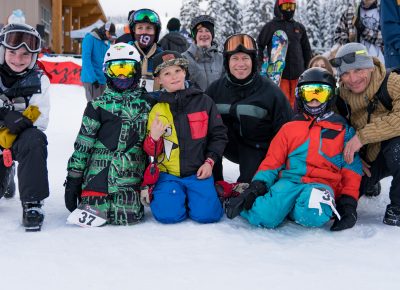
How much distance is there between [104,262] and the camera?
256cm

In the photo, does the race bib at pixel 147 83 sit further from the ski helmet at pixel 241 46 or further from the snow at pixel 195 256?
the snow at pixel 195 256

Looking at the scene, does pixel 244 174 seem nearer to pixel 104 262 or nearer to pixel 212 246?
pixel 212 246

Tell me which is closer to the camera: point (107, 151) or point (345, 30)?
point (107, 151)

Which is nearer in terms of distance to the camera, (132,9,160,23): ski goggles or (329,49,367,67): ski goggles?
(329,49,367,67): ski goggles

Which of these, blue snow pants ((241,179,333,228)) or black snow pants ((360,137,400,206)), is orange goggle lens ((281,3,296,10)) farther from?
blue snow pants ((241,179,333,228))

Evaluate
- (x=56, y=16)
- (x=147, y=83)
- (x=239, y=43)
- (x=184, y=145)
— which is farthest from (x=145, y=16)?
(x=56, y=16)

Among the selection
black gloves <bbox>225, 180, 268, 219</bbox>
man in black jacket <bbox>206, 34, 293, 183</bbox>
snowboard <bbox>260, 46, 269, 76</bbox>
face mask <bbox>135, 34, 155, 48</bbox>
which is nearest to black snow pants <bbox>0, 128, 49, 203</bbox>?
black gloves <bbox>225, 180, 268, 219</bbox>

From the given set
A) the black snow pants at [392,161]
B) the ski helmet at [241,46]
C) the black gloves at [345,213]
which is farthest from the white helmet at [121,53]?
the black snow pants at [392,161]

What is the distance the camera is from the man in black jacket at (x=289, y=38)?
6371 millimetres

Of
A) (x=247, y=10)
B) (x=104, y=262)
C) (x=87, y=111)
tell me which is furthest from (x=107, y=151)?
(x=247, y=10)

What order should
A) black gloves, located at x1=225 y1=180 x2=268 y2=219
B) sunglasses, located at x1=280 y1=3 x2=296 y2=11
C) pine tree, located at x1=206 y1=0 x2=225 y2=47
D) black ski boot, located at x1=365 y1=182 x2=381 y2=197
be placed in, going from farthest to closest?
pine tree, located at x1=206 y1=0 x2=225 y2=47, sunglasses, located at x1=280 y1=3 x2=296 y2=11, black ski boot, located at x1=365 y1=182 x2=381 y2=197, black gloves, located at x1=225 y1=180 x2=268 y2=219

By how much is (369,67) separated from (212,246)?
1.88 metres

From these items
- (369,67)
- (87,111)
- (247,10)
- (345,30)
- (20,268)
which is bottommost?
(20,268)

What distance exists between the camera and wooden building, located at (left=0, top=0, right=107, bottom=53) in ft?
71.2
